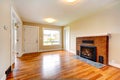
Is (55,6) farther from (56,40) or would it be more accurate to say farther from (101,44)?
(56,40)

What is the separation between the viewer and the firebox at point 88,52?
13.0 ft

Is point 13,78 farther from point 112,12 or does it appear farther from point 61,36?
point 61,36

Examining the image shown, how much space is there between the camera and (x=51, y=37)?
7.23m

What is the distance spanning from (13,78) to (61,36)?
227 inches

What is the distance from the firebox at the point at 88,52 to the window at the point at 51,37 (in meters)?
3.13

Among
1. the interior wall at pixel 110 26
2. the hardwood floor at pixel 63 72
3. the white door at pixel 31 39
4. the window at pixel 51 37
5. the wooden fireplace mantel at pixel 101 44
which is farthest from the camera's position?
the window at pixel 51 37

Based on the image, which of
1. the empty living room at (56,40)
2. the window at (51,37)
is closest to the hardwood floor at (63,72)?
the empty living room at (56,40)

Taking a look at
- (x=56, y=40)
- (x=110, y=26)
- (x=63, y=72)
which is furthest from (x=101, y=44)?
(x=56, y=40)

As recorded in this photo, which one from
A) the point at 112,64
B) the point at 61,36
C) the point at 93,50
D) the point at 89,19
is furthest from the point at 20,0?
the point at 61,36

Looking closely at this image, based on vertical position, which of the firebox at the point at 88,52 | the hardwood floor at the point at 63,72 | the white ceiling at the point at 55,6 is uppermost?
the white ceiling at the point at 55,6

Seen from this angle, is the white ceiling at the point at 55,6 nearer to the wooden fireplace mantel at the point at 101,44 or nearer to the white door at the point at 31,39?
the wooden fireplace mantel at the point at 101,44

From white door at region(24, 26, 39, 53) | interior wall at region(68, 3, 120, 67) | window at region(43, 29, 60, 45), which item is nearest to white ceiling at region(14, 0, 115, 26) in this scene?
interior wall at region(68, 3, 120, 67)

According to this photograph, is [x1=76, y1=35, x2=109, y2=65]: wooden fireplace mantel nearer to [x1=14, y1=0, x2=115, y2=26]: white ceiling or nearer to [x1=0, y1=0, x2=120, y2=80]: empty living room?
[x1=0, y1=0, x2=120, y2=80]: empty living room

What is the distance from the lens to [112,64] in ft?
10.6
